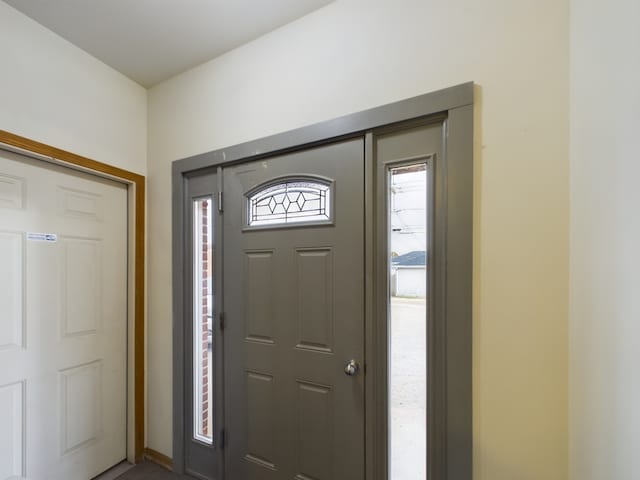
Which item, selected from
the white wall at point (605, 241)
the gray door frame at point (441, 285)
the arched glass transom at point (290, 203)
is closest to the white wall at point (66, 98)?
the arched glass transom at point (290, 203)

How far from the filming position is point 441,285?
1198 mm

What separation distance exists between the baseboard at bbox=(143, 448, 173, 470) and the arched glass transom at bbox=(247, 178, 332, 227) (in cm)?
178

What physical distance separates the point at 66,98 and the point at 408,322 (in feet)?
7.67

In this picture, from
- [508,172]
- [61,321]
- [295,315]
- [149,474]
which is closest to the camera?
[508,172]

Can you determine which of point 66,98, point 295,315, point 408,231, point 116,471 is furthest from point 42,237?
point 408,231

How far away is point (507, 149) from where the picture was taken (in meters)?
1.09

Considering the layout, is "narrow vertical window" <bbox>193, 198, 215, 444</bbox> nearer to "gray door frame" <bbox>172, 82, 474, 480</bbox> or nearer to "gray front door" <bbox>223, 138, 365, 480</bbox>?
"gray front door" <bbox>223, 138, 365, 480</bbox>

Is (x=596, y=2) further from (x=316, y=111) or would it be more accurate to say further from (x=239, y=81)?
(x=239, y=81)

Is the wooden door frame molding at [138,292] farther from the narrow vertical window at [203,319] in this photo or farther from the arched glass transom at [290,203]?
the arched glass transom at [290,203]

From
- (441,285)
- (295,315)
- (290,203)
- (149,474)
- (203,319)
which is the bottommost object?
(149,474)

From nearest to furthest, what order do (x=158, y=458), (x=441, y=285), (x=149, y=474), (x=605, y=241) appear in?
(x=605, y=241) → (x=441, y=285) → (x=149, y=474) → (x=158, y=458)

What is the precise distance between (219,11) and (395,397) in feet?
7.10

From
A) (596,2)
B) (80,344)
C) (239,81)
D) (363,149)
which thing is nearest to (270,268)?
(363,149)

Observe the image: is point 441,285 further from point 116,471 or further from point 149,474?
point 116,471
